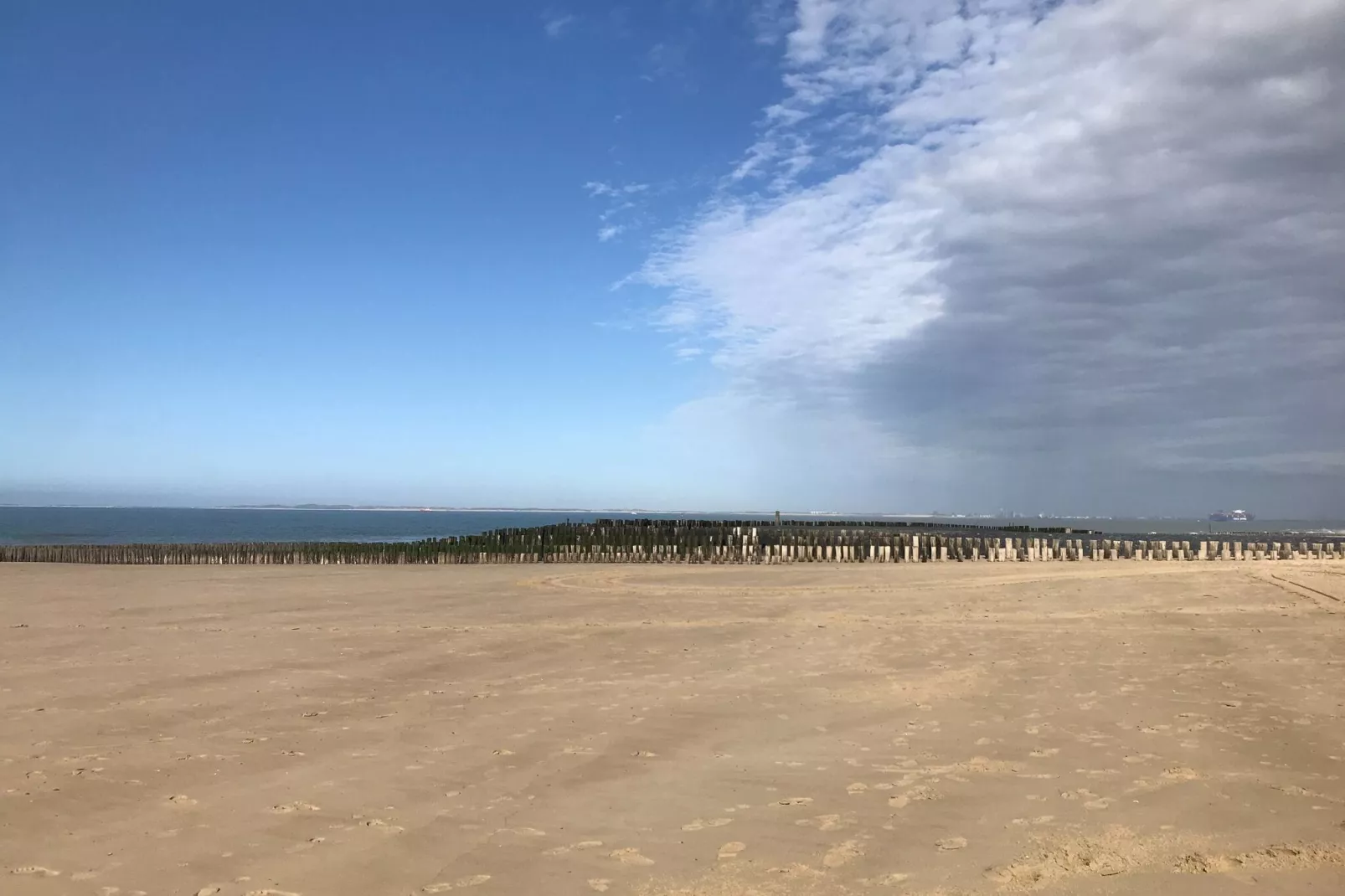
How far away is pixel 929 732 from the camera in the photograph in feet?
22.8

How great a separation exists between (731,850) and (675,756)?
5.87ft

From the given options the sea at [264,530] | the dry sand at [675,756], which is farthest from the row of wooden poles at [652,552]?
the sea at [264,530]

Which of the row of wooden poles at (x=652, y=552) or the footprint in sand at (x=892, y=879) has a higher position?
the row of wooden poles at (x=652, y=552)

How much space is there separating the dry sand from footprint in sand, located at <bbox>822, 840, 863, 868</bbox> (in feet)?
0.12

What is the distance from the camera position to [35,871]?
426 centimetres

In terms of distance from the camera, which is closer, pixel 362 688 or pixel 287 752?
pixel 287 752

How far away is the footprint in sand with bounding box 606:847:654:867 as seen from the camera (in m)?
4.41

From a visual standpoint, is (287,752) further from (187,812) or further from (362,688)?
(362,688)

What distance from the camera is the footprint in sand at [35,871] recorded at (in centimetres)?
421

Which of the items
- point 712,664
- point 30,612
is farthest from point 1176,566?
point 30,612

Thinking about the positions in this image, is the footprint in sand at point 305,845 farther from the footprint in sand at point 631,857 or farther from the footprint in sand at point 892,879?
the footprint in sand at point 892,879

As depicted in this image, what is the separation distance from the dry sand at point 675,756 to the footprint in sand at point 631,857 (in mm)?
32

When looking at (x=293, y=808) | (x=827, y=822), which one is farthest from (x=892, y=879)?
(x=293, y=808)

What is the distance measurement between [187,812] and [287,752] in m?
1.27
